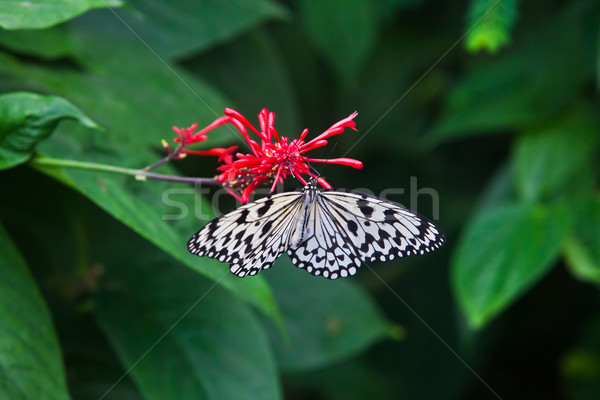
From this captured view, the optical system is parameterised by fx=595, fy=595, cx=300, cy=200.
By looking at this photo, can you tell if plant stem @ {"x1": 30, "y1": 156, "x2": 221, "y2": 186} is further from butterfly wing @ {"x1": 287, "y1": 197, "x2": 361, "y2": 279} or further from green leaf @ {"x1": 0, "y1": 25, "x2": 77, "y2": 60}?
green leaf @ {"x1": 0, "y1": 25, "x2": 77, "y2": 60}

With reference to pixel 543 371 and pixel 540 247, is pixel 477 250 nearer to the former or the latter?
pixel 540 247

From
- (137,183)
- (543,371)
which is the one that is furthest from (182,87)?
(543,371)

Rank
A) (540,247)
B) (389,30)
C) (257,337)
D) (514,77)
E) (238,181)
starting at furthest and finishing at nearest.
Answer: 1. (389,30)
2. (514,77)
3. (540,247)
4. (257,337)
5. (238,181)

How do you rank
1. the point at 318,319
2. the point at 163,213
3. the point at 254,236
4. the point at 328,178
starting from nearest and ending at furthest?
the point at 254,236 < the point at 163,213 < the point at 318,319 < the point at 328,178

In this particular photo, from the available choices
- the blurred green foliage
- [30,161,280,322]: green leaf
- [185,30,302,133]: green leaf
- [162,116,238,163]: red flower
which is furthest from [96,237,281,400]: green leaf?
[185,30,302,133]: green leaf

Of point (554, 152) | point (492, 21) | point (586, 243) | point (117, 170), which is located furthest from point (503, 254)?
point (117, 170)

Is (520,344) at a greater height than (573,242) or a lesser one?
lesser

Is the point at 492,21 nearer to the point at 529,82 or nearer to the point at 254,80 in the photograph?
the point at 529,82

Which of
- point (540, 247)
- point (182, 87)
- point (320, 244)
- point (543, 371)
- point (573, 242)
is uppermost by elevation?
point (182, 87)
